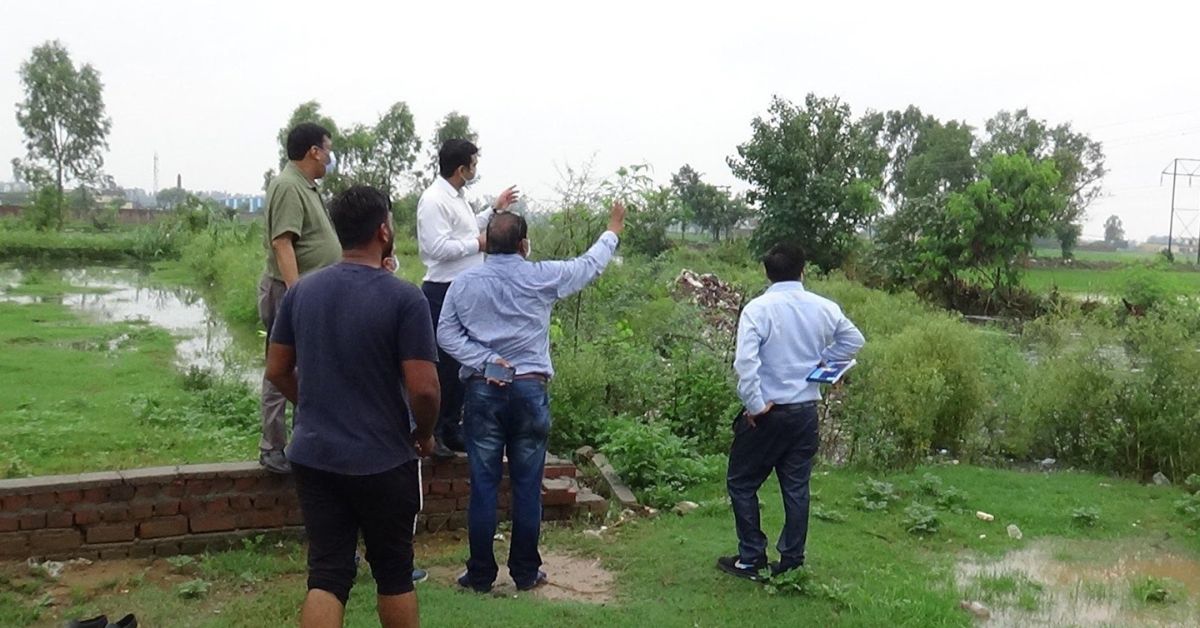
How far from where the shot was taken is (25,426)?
24.0 ft

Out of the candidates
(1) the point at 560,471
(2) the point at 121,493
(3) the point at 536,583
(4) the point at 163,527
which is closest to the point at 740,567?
(3) the point at 536,583

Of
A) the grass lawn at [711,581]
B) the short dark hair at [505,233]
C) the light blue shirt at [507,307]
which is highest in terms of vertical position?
the short dark hair at [505,233]

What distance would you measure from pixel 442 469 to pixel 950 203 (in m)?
22.7

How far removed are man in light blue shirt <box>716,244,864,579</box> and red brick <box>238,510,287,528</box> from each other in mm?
2295

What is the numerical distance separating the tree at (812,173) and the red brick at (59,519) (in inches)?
977

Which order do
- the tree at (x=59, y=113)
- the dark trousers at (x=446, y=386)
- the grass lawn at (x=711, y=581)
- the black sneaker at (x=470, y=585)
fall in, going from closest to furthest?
1. the grass lawn at (x=711, y=581)
2. the black sneaker at (x=470, y=585)
3. the dark trousers at (x=446, y=386)
4. the tree at (x=59, y=113)

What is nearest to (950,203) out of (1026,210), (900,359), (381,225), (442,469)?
(1026,210)

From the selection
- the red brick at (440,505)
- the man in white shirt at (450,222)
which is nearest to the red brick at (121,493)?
the red brick at (440,505)

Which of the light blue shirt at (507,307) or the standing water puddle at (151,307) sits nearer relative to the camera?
the light blue shirt at (507,307)

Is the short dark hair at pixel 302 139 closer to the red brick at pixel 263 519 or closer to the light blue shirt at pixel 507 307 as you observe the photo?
the light blue shirt at pixel 507 307

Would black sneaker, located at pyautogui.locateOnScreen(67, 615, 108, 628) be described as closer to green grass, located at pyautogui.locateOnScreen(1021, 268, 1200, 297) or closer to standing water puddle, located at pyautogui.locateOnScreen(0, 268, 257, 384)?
standing water puddle, located at pyautogui.locateOnScreen(0, 268, 257, 384)

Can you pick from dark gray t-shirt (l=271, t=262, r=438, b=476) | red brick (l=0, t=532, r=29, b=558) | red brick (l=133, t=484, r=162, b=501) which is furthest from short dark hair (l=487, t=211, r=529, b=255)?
red brick (l=0, t=532, r=29, b=558)

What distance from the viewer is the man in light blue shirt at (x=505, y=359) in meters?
4.42

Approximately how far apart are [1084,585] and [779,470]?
173cm
